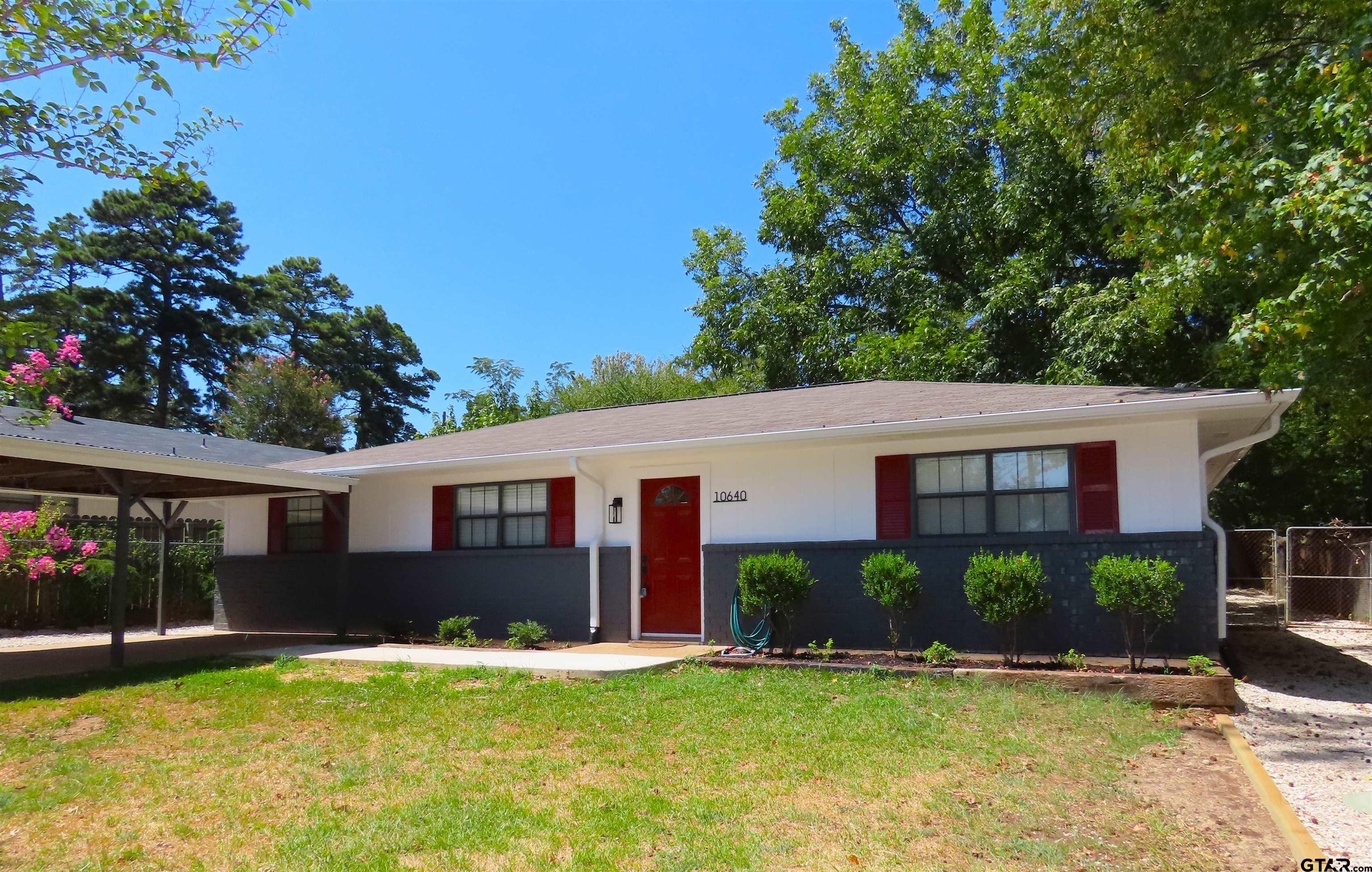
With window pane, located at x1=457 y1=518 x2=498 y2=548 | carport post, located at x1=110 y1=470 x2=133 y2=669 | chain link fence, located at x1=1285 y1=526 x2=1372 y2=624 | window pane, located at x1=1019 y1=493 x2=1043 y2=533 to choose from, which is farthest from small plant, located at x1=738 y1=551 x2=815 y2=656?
chain link fence, located at x1=1285 y1=526 x2=1372 y2=624

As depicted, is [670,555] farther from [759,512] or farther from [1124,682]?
[1124,682]

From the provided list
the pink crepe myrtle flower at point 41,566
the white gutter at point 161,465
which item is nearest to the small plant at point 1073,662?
the white gutter at point 161,465

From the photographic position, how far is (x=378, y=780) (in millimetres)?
5738

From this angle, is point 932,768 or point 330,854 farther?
point 932,768

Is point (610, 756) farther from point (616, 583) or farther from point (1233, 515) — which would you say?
point (1233, 515)

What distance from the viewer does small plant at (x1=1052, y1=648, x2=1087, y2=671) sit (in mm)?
8844

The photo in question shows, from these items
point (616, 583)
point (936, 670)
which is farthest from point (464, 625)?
point (936, 670)

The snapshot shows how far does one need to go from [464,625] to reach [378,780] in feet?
24.1

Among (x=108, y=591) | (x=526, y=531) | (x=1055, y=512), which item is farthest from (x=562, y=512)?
(x=108, y=591)

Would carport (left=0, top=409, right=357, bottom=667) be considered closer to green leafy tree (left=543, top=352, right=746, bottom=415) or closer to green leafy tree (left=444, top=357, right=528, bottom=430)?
green leafy tree (left=444, top=357, right=528, bottom=430)

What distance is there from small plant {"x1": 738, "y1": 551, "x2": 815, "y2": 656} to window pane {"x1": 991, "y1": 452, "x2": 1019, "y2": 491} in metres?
2.27

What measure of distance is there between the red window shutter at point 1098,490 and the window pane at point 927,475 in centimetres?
152

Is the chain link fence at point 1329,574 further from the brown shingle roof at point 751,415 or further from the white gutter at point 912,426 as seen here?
the white gutter at point 912,426

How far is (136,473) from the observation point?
471 inches
